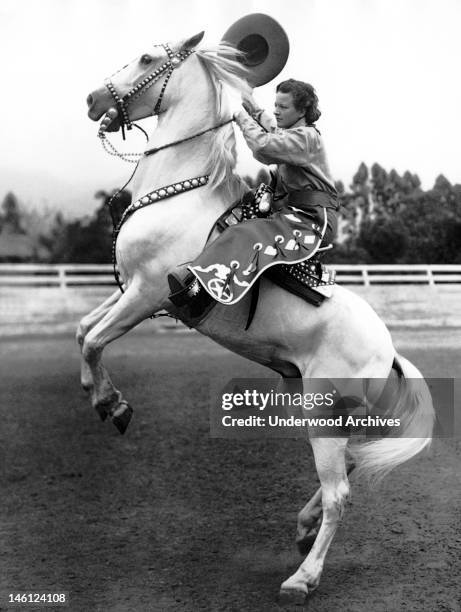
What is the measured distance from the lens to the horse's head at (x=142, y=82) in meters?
3.30

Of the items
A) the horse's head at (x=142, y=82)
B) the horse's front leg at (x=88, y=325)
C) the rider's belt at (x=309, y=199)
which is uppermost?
the horse's head at (x=142, y=82)

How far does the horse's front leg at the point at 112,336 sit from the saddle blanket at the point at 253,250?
28cm

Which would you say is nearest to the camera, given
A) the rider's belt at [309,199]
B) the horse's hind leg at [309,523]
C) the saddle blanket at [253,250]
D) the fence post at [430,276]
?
the saddle blanket at [253,250]

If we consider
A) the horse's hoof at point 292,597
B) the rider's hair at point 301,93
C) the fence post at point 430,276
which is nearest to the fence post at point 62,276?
the fence post at point 430,276

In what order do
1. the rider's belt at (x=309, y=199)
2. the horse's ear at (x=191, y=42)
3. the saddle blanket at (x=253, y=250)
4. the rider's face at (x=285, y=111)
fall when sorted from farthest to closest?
1. the horse's ear at (x=191, y=42)
2. the rider's belt at (x=309, y=199)
3. the rider's face at (x=285, y=111)
4. the saddle blanket at (x=253, y=250)

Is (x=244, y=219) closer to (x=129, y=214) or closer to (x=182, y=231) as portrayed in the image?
(x=182, y=231)

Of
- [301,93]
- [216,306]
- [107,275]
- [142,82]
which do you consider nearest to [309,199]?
[301,93]

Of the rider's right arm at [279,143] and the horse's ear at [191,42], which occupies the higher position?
the horse's ear at [191,42]

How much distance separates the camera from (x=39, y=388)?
23.1 ft

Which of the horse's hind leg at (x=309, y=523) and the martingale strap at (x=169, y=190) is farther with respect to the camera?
the horse's hind leg at (x=309, y=523)

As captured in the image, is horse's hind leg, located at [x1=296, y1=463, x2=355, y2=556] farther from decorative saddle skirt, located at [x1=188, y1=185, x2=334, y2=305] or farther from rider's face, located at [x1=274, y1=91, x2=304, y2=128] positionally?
rider's face, located at [x1=274, y1=91, x2=304, y2=128]

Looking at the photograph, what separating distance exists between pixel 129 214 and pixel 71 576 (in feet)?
5.18

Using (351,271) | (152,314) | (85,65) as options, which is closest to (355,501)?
(152,314)

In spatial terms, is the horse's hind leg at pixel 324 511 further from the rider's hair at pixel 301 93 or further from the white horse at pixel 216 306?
the rider's hair at pixel 301 93
